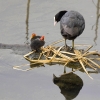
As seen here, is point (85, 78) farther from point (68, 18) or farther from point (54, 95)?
point (68, 18)

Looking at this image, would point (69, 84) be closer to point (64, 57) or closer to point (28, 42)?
point (64, 57)

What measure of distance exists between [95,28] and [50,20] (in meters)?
0.96

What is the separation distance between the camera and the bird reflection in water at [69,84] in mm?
5848

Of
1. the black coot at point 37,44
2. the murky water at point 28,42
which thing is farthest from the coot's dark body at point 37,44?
the murky water at point 28,42

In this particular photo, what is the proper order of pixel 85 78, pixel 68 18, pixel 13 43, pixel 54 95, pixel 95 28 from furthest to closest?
pixel 95 28
pixel 13 43
pixel 68 18
pixel 85 78
pixel 54 95

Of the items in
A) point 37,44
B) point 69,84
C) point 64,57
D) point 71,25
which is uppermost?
point 71,25

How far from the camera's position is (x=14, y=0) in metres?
9.78

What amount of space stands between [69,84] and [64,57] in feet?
2.42

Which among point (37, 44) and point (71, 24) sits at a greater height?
point (71, 24)

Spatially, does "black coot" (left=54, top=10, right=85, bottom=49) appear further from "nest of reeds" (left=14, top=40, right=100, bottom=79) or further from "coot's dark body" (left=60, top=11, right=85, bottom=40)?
"nest of reeds" (left=14, top=40, right=100, bottom=79)

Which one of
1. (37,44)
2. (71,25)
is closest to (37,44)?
(37,44)

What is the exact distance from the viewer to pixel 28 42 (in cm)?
793

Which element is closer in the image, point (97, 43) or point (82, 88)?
point (82, 88)

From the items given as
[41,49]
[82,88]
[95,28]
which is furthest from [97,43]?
[82,88]
